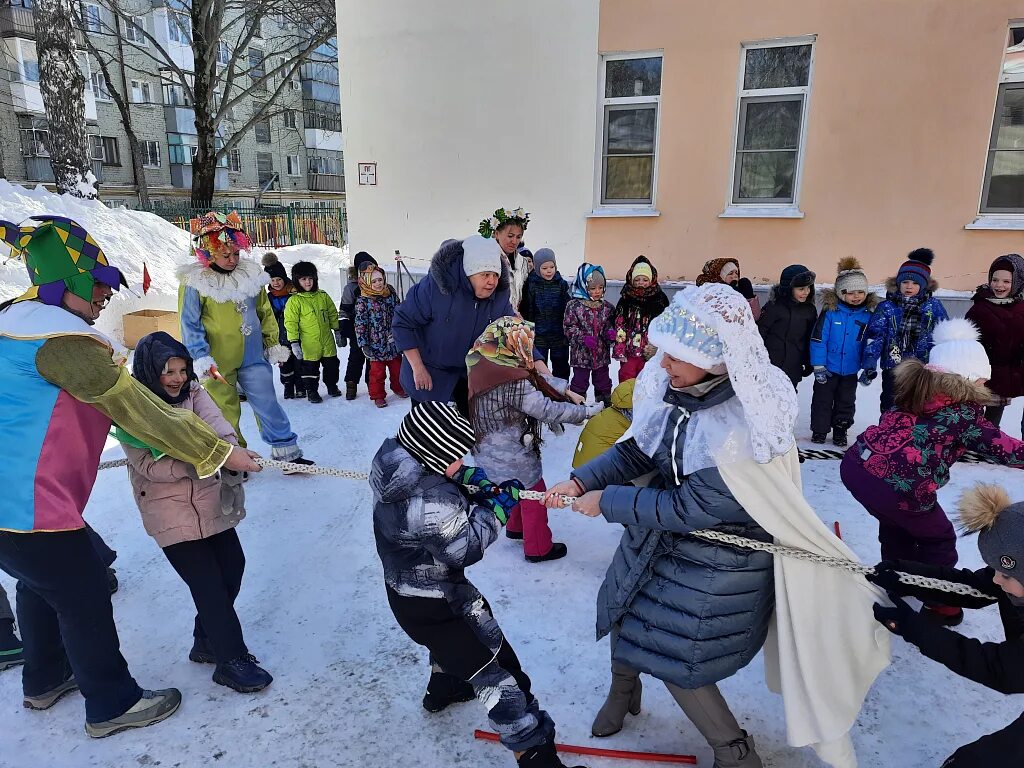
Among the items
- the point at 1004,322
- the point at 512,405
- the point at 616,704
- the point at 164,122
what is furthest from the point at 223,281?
the point at 164,122

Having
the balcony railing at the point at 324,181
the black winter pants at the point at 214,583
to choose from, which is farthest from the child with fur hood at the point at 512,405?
the balcony railing at the point at 324,181

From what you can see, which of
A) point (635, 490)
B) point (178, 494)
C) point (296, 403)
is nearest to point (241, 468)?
point (178, 494)

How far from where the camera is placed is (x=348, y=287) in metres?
7.38

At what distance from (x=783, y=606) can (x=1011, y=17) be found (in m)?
8.49

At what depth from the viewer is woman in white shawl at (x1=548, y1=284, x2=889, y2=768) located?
1.87 metres

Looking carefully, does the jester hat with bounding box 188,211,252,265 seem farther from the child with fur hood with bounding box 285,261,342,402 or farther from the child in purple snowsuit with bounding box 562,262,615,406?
the child in purple snowsuit with bounding box 562,262,615,406

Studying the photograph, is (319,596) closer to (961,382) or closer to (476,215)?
(961,382)

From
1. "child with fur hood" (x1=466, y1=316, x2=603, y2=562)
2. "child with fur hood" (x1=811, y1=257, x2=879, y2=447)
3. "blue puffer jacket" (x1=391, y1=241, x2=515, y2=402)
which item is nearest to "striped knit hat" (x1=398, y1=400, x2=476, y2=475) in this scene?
"child with fur hood" (x1=466, y1=316, x2=603, y2=562)

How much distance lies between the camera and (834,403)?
564cm

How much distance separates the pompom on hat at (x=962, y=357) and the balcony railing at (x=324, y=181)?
4149 cm

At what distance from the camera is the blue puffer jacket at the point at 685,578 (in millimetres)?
1970

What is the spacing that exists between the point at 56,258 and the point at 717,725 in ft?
9.17

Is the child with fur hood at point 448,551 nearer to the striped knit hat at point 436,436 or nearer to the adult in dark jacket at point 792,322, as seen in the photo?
the striped knit hat at point 436,436

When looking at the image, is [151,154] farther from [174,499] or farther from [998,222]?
[174,499]
